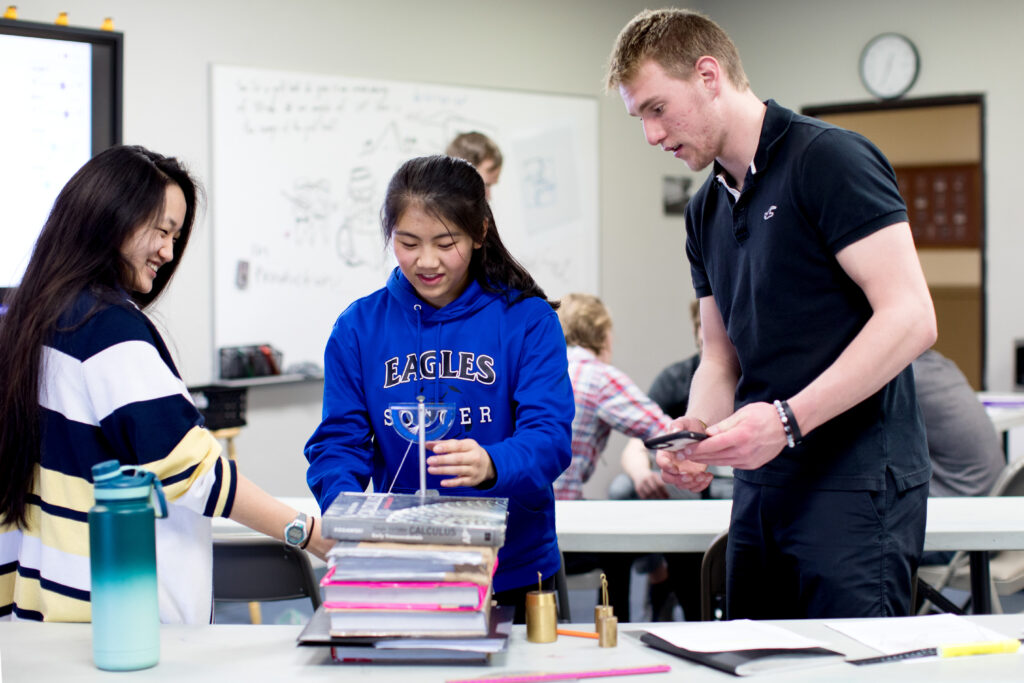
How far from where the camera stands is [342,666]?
1239 mm

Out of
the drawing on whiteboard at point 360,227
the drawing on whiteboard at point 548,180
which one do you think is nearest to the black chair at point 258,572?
the drawing on whiteboard at point 360,227

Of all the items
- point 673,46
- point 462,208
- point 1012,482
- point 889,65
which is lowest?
point 1012,482

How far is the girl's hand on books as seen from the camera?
137 centimetres

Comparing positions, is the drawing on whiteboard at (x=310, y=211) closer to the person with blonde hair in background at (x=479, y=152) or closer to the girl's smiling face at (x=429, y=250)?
the person with blonde hair in background at (x=479, y=152)

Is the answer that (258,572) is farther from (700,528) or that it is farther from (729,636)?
(729,636)

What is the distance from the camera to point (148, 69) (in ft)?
12.6

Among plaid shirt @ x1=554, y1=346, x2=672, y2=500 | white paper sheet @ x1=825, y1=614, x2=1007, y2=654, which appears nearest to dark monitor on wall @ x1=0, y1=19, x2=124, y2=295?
plaid shirt @ x1=554, y1=346, x2=672, y2=500

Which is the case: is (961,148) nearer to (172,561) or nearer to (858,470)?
(858,470)

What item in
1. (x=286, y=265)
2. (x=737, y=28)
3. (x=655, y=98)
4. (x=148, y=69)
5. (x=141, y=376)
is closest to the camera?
(x=141, y=376)

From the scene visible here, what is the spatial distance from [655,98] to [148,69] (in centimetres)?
282

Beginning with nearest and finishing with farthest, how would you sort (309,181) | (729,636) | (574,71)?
1. (729,636)
2. (309,181)
3. (574,71)

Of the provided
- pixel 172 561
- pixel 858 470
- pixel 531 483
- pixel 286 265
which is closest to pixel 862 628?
pixel 858 470

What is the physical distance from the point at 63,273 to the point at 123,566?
47 centimetres

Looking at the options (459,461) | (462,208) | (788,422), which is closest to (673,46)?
(462,208)
